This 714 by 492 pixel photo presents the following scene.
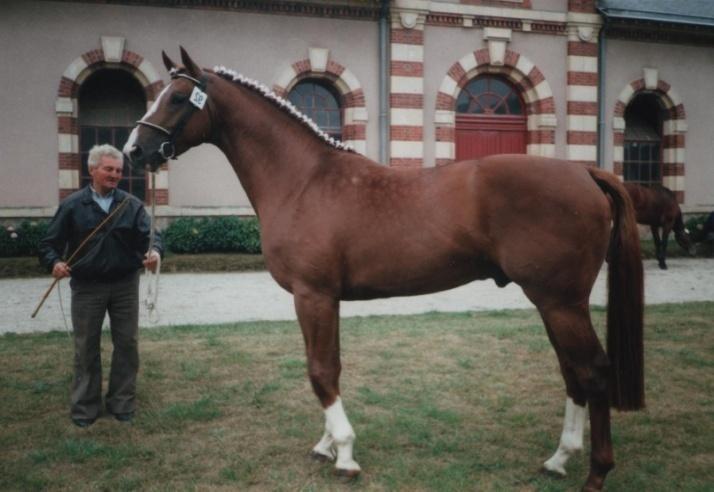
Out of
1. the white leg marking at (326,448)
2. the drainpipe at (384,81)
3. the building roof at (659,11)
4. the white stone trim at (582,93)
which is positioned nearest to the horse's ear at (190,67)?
the white leg marking at (326,448)

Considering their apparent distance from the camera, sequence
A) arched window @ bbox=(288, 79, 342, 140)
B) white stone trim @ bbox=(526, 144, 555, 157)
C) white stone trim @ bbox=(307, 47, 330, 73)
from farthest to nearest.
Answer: white stone trim @ bbox=(526, 144, 555, 157)
arched window @ bbox=(288, 79, 342, 140)
white stone trim @ bbox=(307, 47, 330, 73)

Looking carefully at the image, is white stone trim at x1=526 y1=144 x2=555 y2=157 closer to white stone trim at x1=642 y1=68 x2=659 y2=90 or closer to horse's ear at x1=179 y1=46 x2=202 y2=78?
white stone trim at x1=642 y1=68 x2=659 y2=90

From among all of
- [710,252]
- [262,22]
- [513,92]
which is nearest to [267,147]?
[262,22]

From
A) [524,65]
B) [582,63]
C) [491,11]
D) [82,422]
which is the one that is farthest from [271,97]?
[582,63]

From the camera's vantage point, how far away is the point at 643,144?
720 inches

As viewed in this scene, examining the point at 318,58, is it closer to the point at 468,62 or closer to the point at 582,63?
the point at 468,62

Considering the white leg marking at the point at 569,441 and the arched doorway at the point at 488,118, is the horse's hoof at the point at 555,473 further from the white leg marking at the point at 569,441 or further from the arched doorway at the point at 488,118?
the arched doorway at the point at 488,118

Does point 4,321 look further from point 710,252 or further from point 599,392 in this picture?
point 710,252

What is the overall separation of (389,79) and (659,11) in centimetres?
775

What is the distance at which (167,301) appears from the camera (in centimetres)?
970

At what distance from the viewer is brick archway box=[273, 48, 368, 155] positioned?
48.6 ft

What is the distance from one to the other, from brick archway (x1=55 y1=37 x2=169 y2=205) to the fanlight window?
727 centimetres

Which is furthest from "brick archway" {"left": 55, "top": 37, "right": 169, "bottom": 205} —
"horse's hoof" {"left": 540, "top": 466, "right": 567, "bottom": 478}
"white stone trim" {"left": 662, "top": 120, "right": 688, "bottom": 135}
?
"white stone trim" {"left": 662, "top": 120, "right": 688, "bottom": 135}

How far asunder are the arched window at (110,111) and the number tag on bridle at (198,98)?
37.5 feet
